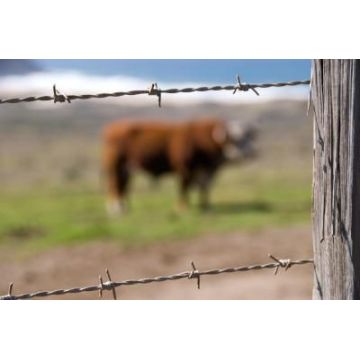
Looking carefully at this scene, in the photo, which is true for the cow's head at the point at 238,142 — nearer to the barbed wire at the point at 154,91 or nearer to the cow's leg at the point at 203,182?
the cow's leg at the point at 203,182

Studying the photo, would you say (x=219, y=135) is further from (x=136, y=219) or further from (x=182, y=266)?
(x=182, y=266)

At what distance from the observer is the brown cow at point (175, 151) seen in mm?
12789

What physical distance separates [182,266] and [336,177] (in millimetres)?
5406

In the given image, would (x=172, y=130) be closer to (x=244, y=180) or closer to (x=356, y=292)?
(x=244, y=180)

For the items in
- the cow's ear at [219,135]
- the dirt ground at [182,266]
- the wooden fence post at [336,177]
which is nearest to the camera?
the wooden fence post at [336,177]

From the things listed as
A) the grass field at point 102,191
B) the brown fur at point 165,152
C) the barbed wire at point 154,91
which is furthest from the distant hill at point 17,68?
the barbed wire at point 154,91

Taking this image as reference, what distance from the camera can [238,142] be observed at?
1325 centimetres

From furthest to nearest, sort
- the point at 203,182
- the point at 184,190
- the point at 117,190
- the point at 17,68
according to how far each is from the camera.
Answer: the point at 17,68 < the point at 117,190 < the point at 203,182 < the point at 184,190

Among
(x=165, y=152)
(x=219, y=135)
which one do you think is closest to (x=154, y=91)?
(x=219, y=135)

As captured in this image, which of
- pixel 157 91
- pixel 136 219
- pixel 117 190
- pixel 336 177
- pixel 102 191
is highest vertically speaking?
pixel 157 91

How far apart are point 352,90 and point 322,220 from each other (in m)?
0.33

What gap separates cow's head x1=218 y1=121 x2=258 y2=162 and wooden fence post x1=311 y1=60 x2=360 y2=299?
1091 centimetres

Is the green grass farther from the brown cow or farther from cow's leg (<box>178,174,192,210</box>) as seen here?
the brown cow
